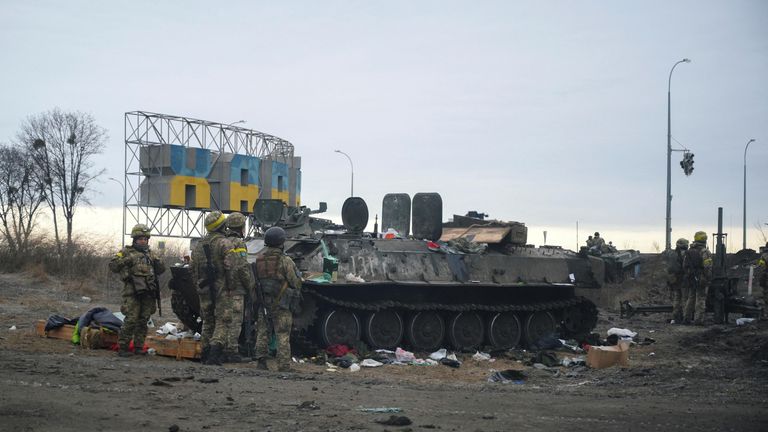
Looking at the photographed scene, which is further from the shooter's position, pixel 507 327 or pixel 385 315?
pixel 507 327

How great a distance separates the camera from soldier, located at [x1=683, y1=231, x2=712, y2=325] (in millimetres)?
20375

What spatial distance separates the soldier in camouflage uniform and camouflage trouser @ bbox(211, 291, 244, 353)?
18 centimetres

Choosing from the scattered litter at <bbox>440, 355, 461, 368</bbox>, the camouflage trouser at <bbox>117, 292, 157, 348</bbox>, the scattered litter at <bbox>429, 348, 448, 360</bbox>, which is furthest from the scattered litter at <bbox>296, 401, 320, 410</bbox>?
the scattered litter at <bbox>429, 348, 448, 360</bbox>

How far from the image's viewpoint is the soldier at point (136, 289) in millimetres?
12602

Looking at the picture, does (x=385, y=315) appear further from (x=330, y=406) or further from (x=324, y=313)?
(x=330, y=406)

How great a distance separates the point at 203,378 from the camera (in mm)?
10078

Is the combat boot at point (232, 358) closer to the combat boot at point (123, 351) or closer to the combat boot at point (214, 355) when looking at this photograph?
the combat boot at point (214, 355)

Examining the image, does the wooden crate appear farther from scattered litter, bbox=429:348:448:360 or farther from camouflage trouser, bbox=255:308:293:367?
scattered litter, bbox=429:348:448:360

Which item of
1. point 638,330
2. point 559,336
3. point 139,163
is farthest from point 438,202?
point 139,163

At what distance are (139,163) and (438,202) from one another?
1118 inches

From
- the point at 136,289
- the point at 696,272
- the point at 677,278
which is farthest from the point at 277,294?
the point at 677,278

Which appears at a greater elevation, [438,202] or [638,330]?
[438,202]

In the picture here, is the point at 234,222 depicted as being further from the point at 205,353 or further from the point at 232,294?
the point at 205,353

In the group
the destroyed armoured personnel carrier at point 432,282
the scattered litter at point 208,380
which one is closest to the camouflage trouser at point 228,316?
the destroyed armoured personnel carrier at point 432,282
